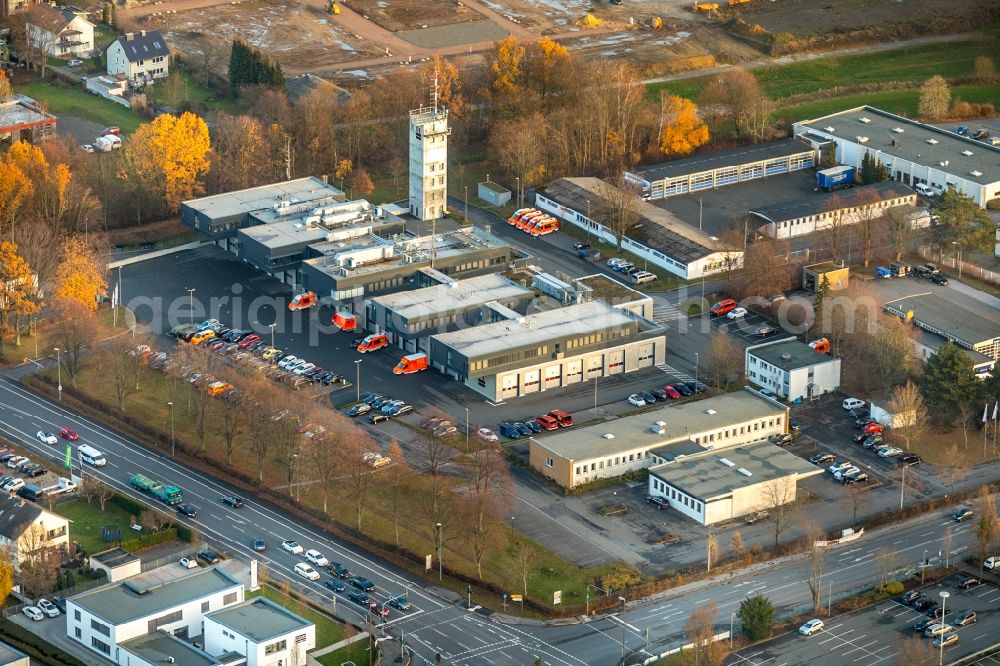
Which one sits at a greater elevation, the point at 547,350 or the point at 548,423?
the point at 547,350

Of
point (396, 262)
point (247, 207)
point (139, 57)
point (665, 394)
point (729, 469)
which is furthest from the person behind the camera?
point (139, 57)

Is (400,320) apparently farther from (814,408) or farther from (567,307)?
(814,408)

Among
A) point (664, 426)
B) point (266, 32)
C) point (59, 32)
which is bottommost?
point (664, 426)

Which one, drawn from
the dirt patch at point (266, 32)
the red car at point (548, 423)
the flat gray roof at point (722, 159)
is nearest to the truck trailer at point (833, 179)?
the flat gray roof at point (722, 159)

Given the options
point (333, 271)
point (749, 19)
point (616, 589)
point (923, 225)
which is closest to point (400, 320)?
point (333, 271)

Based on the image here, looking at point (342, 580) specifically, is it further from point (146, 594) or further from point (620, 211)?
point (620, 211)

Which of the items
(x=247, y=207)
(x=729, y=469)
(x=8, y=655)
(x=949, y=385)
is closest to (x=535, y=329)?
(x=729, y=469)

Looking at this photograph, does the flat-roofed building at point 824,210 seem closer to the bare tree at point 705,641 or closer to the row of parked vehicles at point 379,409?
the row of parked vehicles at point 379,409
